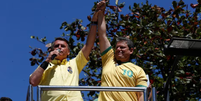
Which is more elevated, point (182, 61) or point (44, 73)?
point (182, 61)

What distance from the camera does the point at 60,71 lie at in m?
5.96

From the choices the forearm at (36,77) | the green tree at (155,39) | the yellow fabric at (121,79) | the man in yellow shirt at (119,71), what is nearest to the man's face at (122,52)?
the man in yellow shirt at (119,71)

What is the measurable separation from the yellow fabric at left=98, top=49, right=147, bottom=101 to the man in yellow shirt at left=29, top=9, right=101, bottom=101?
1.06ft

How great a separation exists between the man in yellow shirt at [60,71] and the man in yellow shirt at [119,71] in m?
0.21

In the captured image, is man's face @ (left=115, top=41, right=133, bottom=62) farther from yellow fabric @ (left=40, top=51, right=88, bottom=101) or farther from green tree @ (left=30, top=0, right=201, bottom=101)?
green tree @ (left=30, top=0, right=201, bottom=101)

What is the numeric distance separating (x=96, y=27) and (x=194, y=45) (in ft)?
6.68

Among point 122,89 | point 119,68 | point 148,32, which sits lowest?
point 122,89

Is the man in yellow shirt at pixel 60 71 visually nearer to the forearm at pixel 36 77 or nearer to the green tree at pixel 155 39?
the forearm at pixel 36 77

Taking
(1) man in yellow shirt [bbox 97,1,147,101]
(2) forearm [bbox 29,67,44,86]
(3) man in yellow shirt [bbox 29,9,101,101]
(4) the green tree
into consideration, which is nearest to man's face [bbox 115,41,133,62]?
(1) man in yellow shirt [bbox 97,1,147,101]

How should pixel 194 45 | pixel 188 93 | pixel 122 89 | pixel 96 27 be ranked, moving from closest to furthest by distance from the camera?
pixel 122 89, pixel 96 27, pixel 194 45, pixel 188 93

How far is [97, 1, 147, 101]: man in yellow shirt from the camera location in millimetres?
5598

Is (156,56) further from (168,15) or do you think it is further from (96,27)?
(96,27)

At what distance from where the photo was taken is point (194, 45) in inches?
307

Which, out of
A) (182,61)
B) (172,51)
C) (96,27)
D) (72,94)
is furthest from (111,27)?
(72,94)
